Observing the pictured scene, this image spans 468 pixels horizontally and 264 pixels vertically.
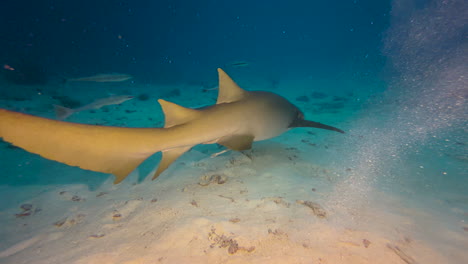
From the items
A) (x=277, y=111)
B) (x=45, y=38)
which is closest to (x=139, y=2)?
(x=45, y=38)

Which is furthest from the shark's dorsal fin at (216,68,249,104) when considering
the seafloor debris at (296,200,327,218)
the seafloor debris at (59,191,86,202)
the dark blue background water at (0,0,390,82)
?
the dark blue background water at (0,0,390,82)

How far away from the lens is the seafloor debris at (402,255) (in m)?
2.28

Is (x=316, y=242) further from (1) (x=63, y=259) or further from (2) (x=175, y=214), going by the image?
(1) (x=63, y=259)

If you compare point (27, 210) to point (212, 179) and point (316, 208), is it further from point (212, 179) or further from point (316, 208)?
point (316, 208)

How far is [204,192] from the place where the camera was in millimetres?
3766

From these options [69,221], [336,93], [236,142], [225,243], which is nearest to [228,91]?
[236,142]

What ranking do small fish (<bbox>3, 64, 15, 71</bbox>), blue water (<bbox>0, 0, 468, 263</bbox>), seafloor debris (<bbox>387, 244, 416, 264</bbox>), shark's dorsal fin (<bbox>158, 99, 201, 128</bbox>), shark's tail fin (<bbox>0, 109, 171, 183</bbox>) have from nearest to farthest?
shark's tail fin (<bbox>0, 109, 171, 183</bbox>), shark's dorsal fin (<bbox>158, 99, 201, 128</bbox>), seafloor debris (<bbox>387, 244, 416, 264</bbox>), blue water (<bbox>0, 0, 468, 263</bbox>), small fish (<bbox>3, 64, 15, 71</bbox>)

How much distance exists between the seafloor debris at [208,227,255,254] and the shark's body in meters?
1.11

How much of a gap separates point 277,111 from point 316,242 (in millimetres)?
2318

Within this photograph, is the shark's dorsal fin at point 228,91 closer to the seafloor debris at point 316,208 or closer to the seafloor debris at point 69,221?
the seafloor debris at point 316,208

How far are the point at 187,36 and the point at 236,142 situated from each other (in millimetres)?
134010

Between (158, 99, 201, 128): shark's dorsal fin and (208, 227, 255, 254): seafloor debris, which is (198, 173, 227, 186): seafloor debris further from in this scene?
(158, 99, 201, 128): shark's dorsal fin

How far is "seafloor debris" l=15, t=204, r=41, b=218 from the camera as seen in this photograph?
13.3 ft

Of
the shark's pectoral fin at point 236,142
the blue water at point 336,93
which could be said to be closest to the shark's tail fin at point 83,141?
the shark's pectoral fin at point 236,142
